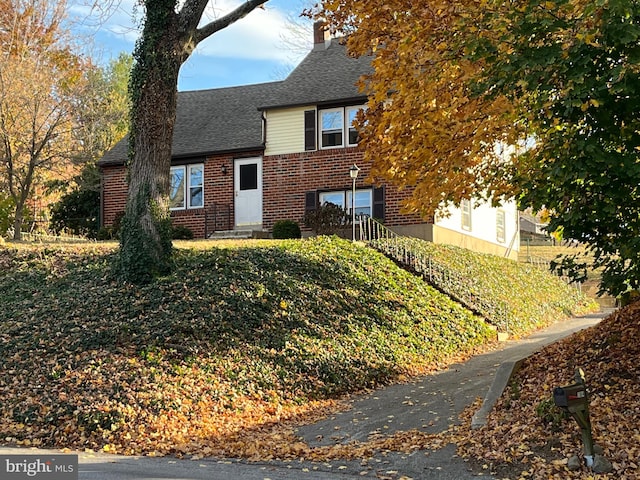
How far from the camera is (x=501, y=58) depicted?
7.16 m

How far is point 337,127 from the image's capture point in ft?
79.9

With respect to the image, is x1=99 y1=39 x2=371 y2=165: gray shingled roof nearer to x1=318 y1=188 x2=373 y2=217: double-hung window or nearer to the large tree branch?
x1=318 y1=188 x2=373 y2=217: double-hung window

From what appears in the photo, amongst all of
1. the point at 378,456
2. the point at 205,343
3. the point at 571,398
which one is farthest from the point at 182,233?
the point at 571,398

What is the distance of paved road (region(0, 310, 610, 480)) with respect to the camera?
730 centimetres

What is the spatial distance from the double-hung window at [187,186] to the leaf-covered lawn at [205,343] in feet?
32.1

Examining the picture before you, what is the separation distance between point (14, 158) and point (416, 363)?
15.9 meters

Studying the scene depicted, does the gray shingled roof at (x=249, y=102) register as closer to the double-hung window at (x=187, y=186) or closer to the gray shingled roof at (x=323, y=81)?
the gray shingled roof at (x=323, y=81)

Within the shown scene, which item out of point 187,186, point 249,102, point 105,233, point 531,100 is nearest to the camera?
point 531,100

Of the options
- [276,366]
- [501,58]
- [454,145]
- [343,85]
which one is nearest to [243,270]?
[276,366]

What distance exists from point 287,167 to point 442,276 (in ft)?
26.2

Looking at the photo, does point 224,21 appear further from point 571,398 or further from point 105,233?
point 105,233

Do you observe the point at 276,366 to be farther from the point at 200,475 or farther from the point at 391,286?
the point at 391,286

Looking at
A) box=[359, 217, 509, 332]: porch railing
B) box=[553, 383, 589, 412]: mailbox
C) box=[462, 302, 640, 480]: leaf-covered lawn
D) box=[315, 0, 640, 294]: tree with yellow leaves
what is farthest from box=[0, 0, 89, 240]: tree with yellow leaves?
box=[553, 383, 589, 412]: mailbox

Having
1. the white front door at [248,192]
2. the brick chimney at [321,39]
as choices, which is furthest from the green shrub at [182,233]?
the brick chimney at [321,39]
